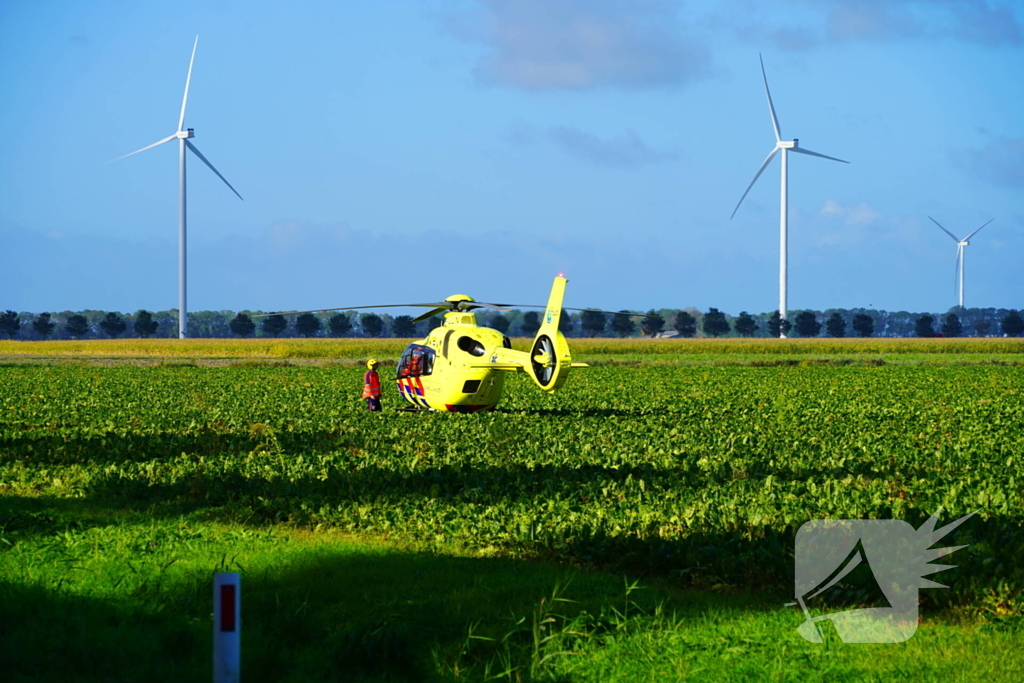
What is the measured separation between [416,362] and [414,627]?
19.5 m

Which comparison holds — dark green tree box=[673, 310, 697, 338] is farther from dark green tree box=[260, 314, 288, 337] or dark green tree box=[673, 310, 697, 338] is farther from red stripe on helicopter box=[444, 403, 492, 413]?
red stripe on helicopter box=[444, 403, 492, 413]

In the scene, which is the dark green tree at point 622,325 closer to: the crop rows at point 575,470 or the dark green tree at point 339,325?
the dark green tree at point 339,325

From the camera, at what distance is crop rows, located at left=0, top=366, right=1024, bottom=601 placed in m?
11.0

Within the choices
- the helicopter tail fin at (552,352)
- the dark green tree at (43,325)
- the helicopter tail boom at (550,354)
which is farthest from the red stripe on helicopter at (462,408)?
the dark green tree at (43,325)

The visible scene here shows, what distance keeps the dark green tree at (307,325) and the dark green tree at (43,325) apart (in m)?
41.8

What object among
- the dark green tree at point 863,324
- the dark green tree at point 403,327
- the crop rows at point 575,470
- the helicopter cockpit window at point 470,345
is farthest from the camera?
the dark green tree at point 863,324

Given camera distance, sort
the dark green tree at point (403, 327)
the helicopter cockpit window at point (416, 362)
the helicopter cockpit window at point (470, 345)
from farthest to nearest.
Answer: the dark green tree at point (403, 327) → the helicopter cockpit window at point (416, 362) → the helicopter cockpit window at point (470, 345)

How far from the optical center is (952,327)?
559ft

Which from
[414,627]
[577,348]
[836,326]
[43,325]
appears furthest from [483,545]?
[43,325]

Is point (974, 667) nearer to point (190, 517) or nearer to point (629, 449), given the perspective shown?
point (190, 517)

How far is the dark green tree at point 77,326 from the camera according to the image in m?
168

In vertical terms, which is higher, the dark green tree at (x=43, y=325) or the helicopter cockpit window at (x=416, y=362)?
the dark green tree at (x=43, y=325)

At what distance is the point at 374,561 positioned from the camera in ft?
34.2

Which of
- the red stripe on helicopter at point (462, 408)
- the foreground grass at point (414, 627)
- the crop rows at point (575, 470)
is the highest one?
the red stripe on helicopter at point (462, 408)
